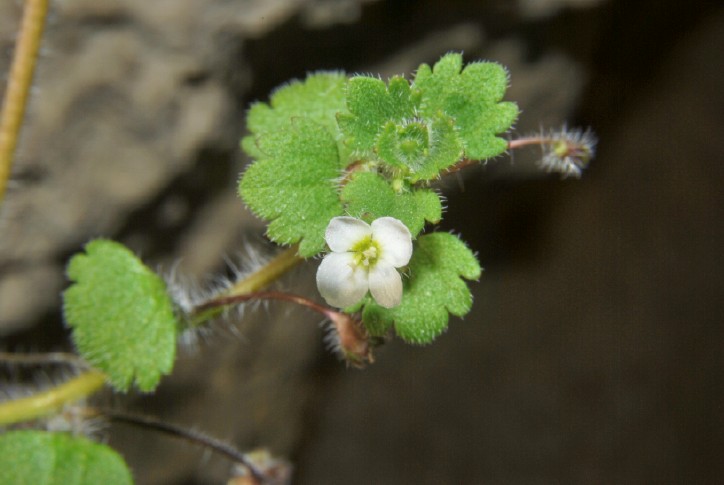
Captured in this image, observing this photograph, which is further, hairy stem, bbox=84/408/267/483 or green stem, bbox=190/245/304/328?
hairy stem, bbox=84/408/267/483

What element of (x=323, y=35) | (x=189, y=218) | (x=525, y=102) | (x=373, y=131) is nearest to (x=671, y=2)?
(x=525, y=102)

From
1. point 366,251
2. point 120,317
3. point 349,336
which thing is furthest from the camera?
point 120,317

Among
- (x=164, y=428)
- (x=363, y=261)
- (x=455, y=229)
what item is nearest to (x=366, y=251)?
(x=363, y=261)

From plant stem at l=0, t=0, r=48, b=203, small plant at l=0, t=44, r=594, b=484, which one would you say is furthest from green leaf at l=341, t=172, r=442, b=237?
plant stem at l=0, t=0, r=48, b=203

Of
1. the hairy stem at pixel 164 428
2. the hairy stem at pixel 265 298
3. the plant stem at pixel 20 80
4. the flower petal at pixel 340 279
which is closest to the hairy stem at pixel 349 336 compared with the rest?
the hairy stem at pixel 265 298

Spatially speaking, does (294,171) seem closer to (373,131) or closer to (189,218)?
(373,131)

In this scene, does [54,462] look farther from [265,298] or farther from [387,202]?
[387,202]

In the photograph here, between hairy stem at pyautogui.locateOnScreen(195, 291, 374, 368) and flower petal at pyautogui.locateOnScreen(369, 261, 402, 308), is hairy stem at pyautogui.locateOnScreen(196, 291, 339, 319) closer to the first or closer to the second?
hairy stem at pyautogui.locateOnScreen(195, 291, 374, 368)
